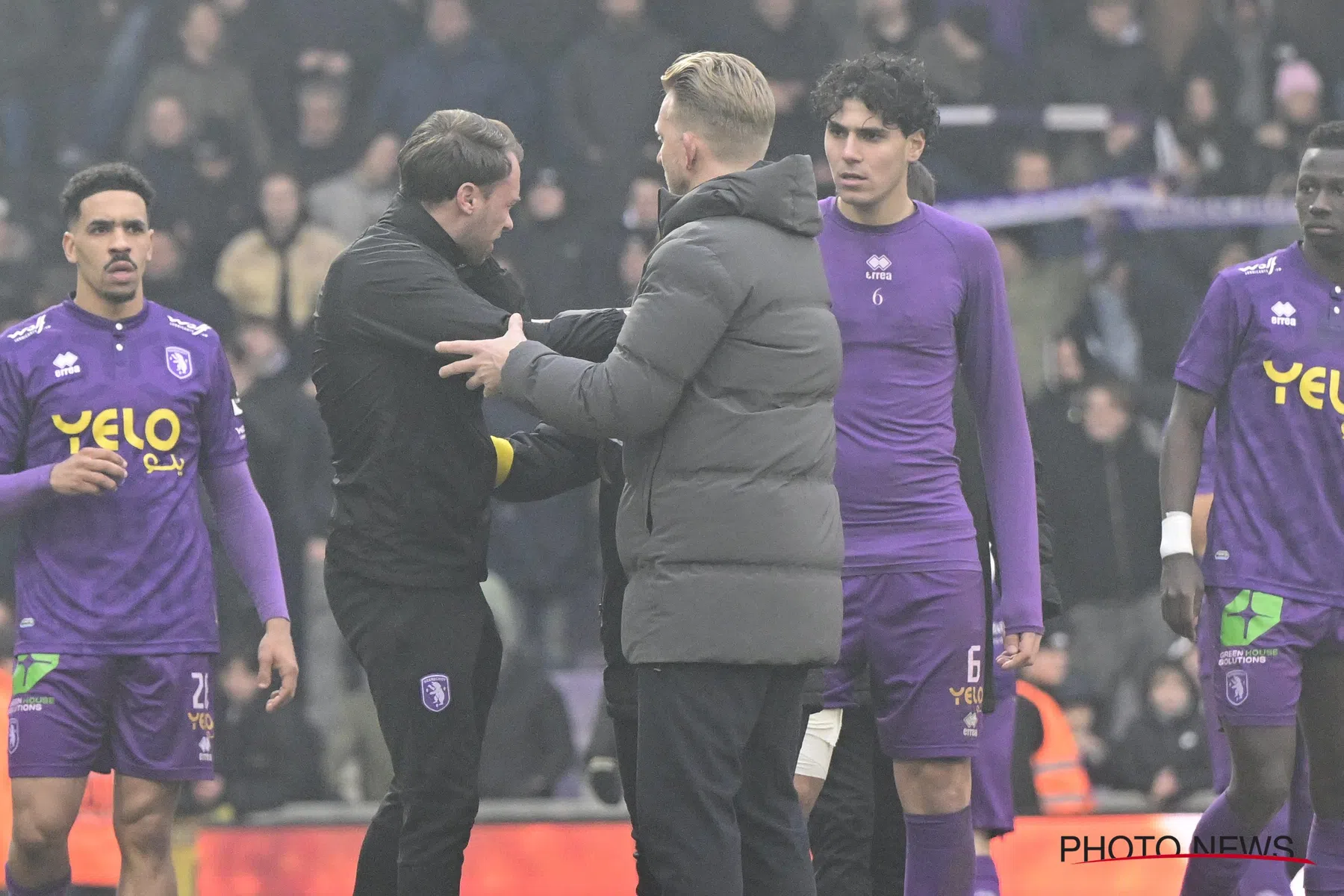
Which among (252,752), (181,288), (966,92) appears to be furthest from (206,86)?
(966,92)

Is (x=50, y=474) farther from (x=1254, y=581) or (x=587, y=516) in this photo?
(x=587, y=516)

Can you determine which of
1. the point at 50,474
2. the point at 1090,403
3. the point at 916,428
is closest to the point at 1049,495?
the point at 1090,403

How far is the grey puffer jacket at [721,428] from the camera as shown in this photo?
3.94 m

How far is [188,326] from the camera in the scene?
5.49 metres

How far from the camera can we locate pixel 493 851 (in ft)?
24.9

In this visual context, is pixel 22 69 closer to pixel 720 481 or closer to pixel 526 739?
pixel 526 739

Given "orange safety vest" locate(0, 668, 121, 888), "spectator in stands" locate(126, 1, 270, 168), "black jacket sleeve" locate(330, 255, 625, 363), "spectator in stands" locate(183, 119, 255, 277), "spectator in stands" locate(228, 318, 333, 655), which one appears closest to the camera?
"black jacket sleeve" locate(330, 255, 625, 363)

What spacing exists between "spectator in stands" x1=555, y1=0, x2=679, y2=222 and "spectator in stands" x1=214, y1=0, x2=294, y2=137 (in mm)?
1411

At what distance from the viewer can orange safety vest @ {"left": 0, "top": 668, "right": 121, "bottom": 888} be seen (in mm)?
7793

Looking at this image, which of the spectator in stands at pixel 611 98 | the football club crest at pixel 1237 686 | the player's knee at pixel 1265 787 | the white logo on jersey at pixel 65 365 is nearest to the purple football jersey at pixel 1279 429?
the football club crest at pixel 1237 686

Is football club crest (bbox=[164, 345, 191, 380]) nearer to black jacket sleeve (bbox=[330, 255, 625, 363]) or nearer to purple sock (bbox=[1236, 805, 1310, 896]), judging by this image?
black jacket sleeve (bbox=[330, 255, 625, 363])

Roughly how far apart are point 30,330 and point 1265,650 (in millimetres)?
3497

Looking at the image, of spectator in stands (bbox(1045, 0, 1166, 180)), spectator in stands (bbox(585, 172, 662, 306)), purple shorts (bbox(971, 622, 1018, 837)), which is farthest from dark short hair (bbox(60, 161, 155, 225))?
spectator in stands (bbox(1045, 0, 1166, 180))

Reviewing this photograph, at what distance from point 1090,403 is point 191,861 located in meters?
4.75
